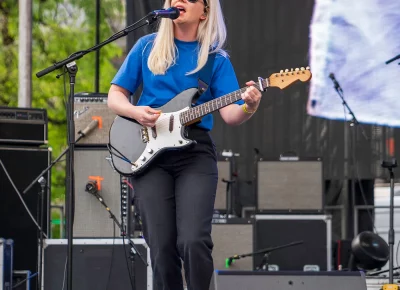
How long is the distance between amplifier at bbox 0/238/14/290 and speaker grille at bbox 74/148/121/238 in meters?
0.49

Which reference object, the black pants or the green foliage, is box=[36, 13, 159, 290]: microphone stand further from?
the green foliage

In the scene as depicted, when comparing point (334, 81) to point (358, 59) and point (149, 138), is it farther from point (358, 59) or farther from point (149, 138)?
point (149, 138)

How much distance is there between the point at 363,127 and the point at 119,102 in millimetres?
3833

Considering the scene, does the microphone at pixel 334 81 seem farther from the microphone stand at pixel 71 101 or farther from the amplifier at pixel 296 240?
the microphone stand at pixel 71 101

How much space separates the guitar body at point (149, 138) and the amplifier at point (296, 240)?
3.14m

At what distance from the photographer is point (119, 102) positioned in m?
4.51

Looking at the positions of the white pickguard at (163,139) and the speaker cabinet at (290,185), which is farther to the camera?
the speaker cabinet at (290,185)

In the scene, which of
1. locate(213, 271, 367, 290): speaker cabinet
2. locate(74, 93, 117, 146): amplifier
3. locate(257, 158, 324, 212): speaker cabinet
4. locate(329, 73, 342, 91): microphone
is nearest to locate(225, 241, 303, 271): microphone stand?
locate(257, 158, 324, 212): speaker cabinet

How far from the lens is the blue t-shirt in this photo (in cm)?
440

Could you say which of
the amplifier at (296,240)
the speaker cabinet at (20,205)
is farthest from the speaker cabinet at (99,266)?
the amplifier at (296,240)

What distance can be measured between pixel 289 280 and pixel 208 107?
3.43ft

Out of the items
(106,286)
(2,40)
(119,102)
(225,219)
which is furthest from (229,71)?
(2,40)

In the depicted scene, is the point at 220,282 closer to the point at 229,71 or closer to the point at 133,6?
the point at 229,71

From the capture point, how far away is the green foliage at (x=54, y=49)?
1481 centimetres
